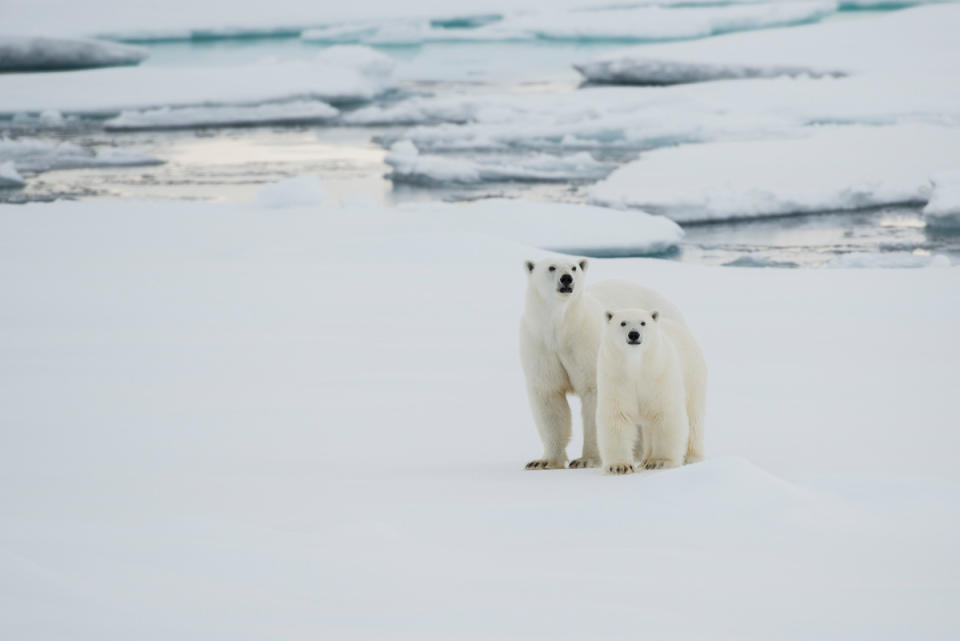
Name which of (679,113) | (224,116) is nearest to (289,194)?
(679,113)

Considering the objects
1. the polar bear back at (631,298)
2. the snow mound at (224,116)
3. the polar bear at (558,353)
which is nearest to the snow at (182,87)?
the snow mound at (224,116)

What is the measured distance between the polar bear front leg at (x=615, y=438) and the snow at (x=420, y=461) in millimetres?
150

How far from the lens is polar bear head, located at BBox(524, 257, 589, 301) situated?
3451mm

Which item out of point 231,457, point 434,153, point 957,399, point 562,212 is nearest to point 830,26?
point 434,153

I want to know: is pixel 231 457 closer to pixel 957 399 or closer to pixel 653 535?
pixel 653 535

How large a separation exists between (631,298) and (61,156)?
12.2m

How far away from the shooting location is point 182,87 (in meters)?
19.3

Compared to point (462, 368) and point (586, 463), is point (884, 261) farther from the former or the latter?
point (586, 463)

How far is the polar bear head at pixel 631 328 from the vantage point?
3152 millimetres

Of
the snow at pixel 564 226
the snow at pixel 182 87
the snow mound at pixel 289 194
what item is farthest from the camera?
the snow at pixel 182 87

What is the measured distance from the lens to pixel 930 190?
11.3 m

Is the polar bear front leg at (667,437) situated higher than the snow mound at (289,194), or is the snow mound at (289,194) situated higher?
the snow mound at (289,194)

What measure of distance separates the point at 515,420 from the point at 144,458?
144cm

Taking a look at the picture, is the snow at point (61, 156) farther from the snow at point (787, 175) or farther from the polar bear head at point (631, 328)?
the polar bear head at point (631, 328)
